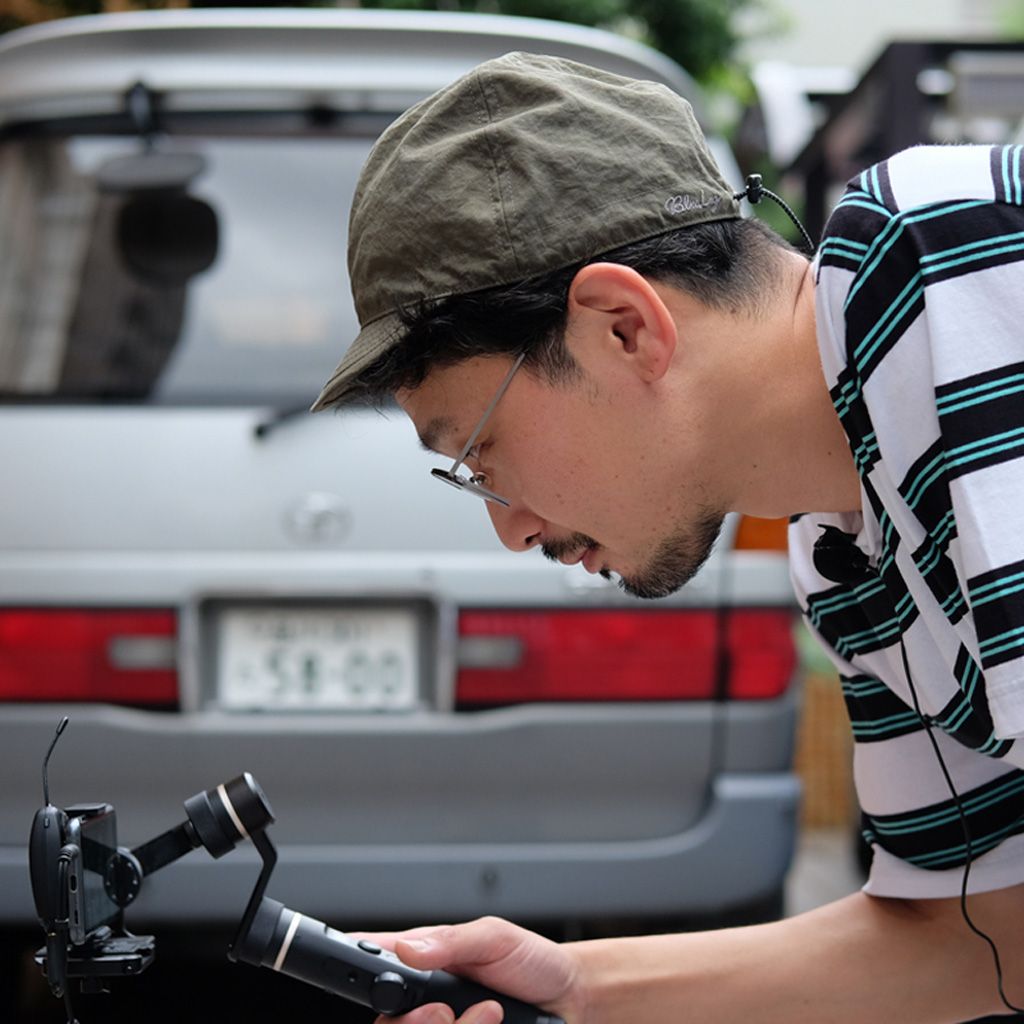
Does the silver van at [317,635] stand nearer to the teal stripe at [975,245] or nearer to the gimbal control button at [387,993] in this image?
the gimbal control button at [387,993]

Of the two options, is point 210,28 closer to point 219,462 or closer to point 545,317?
point 219,462

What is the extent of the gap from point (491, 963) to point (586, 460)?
0.55 meters

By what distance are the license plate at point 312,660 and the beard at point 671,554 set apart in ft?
3.87

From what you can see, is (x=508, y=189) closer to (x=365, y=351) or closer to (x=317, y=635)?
(x=365, y=351)

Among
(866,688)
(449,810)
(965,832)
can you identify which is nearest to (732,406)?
(866,688)

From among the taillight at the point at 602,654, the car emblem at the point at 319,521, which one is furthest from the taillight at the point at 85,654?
the taillight at the point at 602,654

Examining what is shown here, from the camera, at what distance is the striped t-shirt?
4.09 ft

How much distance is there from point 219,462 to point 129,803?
2.06 feet

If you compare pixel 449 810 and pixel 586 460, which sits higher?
pixel 586 460

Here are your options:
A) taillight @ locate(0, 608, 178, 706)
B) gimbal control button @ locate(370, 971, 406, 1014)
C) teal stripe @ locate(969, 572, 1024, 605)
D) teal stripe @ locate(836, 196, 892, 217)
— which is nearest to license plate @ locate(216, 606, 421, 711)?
taillight @ locate(0, 608, 178, 706)

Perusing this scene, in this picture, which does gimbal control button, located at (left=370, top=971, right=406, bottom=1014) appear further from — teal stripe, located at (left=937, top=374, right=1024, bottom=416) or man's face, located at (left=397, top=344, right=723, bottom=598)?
teal stripe, located at (left=937, top=374, right=1024, bottom=416)

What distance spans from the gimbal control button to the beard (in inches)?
18.8

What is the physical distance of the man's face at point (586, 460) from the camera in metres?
1.58

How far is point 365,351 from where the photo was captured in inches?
61.1
